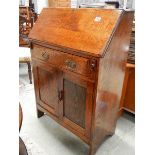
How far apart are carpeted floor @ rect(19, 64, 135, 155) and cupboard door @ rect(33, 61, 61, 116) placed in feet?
0.81

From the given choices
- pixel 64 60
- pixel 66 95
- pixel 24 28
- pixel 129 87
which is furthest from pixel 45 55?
pixel 24 28

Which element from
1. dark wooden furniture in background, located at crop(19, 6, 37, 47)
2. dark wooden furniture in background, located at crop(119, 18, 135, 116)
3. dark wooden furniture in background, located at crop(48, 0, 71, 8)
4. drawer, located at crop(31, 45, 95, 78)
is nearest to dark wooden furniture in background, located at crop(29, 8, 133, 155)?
drawer, located at crop(31, 45, 95, 78)

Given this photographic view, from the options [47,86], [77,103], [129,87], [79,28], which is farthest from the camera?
[129,87]

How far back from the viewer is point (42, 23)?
150 centimetres

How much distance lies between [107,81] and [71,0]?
237 centimetres

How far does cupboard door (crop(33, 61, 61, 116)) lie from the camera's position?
4.75 ft

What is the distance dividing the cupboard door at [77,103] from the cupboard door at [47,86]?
10 centimetres

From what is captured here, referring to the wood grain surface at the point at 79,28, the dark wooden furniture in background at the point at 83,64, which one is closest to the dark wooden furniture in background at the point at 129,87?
the dark wooden furniture in background at the point at 83,64

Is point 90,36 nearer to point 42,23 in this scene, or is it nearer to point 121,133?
point 42,23

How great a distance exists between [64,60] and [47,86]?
1.40 ft

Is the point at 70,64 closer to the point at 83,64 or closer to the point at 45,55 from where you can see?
the point at 83,64

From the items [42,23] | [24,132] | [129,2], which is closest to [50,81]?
[42,23]

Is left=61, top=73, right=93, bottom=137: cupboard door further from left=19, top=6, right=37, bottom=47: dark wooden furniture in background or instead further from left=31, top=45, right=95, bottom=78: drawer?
left=19, top=6, right=37, bottom=47: dark wooden furniture in background

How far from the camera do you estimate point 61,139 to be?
1665 millimetres
